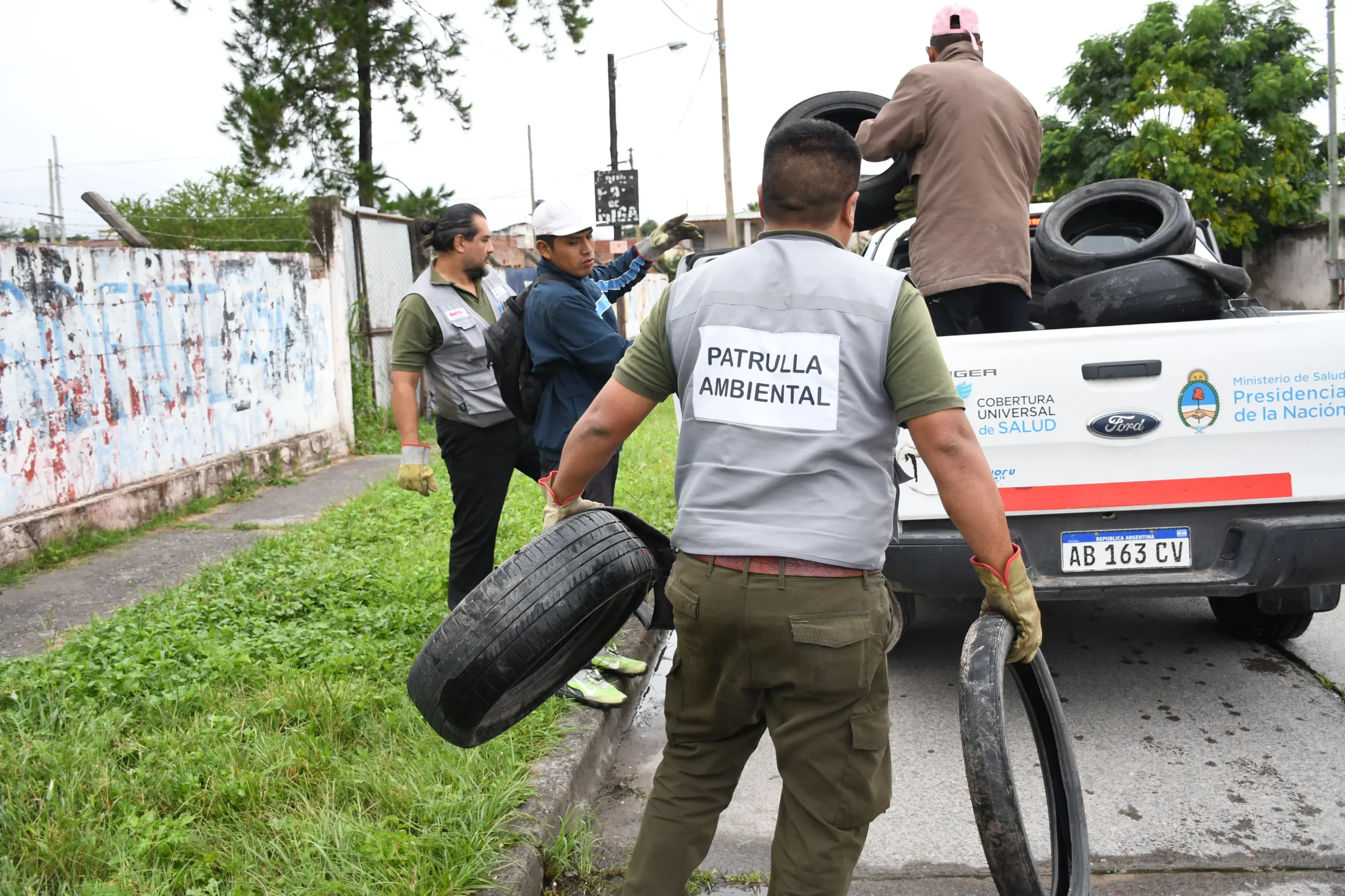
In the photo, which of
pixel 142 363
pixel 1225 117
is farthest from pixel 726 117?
pixel 142 363

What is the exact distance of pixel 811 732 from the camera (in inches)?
87.8

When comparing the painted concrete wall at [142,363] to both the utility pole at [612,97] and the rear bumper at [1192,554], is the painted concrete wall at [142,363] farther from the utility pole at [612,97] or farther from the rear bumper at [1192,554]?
the utility pole at [612,97]

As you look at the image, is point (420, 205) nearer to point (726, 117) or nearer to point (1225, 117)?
point (726, 117)

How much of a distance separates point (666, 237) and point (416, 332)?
1.09 m

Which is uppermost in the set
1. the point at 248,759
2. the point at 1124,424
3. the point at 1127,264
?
the point at 1127,264

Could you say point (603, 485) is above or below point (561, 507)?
below

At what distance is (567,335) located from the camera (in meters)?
3.75

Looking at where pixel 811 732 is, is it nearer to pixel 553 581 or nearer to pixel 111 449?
pixel 553 581

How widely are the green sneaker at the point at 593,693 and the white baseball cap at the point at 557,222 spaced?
5.32 ft

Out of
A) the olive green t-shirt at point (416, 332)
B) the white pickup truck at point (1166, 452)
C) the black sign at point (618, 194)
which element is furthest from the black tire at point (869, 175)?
the black sign at point (618, 194)

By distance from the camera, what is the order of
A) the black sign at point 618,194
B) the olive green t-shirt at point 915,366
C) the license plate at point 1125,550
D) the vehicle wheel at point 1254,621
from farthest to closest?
the black sign at point 618,194, the vehicle wheel at point 1254,621, the license plate at point 1125,550, the olive green t-shirt at point 915,366

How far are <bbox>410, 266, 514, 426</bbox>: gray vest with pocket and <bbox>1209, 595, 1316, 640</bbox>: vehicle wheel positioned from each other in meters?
3.22

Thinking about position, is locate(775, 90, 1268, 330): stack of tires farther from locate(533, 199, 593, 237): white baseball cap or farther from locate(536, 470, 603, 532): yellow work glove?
locate(536, 470, 603, 532): yellow work glove

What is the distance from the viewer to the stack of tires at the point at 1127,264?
4230mm
